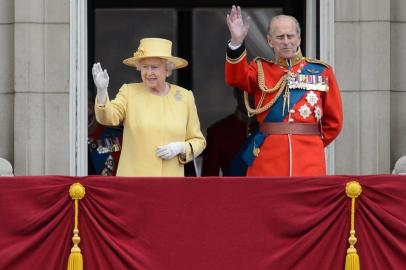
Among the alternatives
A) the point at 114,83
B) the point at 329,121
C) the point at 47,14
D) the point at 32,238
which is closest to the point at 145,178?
the point at 32,238

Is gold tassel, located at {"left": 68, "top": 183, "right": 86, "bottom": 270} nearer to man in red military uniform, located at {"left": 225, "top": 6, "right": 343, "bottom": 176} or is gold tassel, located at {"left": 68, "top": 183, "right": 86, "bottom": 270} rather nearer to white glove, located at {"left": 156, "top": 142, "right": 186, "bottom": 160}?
white glove, located at {"left": 156, "top": 142, "right": 186, "bottom": 160}

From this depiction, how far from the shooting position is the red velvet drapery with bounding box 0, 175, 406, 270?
1022 centimetres

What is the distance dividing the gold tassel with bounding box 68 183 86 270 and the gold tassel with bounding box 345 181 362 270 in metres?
1.66

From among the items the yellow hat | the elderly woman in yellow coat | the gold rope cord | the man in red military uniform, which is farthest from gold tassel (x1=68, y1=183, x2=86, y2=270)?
the gold rope cord

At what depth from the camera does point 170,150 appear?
10883 mm

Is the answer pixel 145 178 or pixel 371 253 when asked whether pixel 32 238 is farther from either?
pixel 371 253

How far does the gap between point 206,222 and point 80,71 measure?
2.54m

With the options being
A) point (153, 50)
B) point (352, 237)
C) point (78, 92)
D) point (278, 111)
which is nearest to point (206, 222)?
point (352, 237)

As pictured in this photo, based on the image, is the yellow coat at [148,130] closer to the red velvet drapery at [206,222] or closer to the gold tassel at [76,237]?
the red velvet drapery at [206,222]

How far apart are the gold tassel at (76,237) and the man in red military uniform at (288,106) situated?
1329 millimetres

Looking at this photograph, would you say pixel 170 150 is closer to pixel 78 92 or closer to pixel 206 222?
pixel 206 222

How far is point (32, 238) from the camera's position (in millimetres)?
10219

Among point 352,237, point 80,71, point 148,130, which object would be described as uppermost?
point 80,71

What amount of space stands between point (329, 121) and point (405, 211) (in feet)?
3.32
